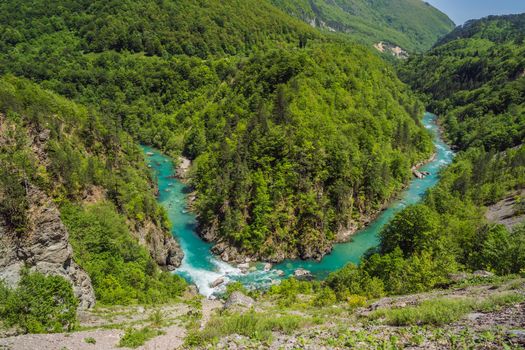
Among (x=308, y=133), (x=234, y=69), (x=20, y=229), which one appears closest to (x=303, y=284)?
(x=20, y=229)

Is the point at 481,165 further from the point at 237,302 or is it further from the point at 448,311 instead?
the point at 448,311

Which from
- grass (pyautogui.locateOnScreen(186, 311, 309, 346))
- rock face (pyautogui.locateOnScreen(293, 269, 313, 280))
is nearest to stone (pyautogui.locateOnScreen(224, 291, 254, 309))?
grass (pyautogui.locateOnScreen(186, 311, 309, 346))

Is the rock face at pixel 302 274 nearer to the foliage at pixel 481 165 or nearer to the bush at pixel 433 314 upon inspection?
the foliage at pixel 481 165

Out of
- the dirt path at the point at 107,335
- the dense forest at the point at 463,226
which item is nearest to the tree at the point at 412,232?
the dense forest at the point at 463,226

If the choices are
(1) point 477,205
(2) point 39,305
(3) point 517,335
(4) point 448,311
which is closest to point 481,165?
(1) point 477,205

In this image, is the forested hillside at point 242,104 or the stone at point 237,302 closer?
the stone at point 237,302

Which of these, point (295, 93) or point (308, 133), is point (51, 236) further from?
point (295, 93)
